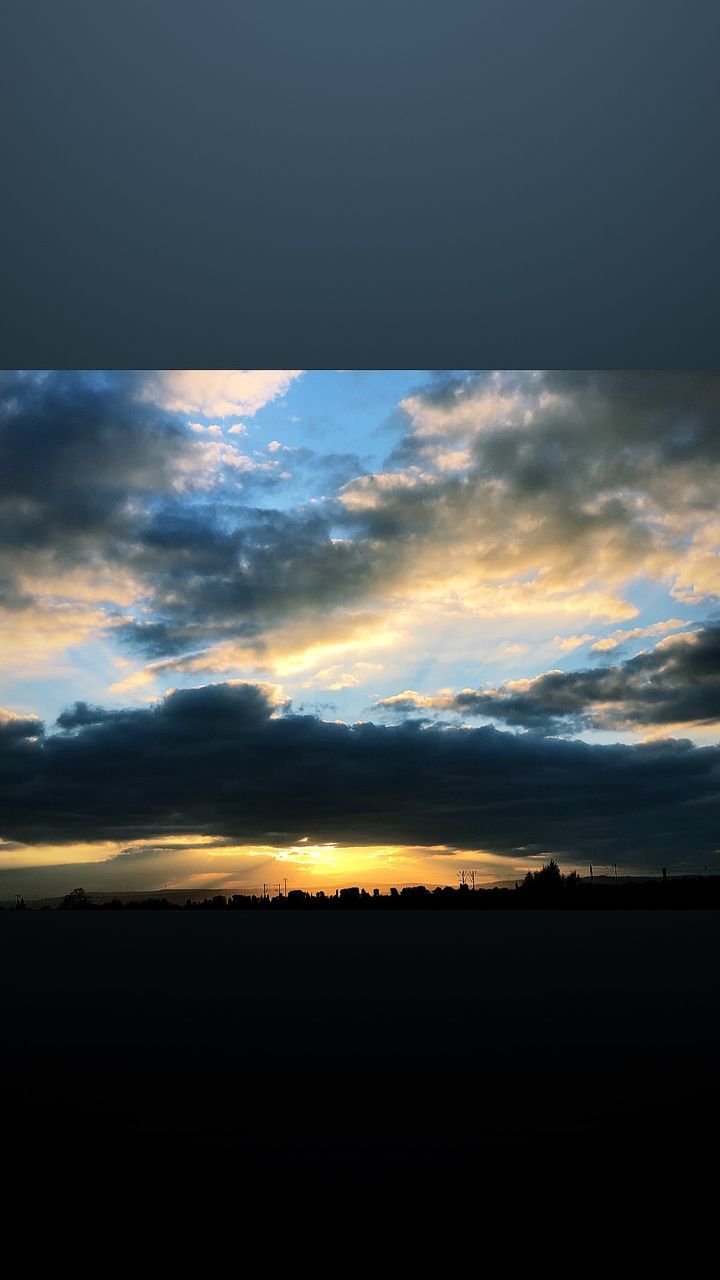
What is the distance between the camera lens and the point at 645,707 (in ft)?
33.7

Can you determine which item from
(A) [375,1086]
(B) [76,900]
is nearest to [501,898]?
(B) [76,900]

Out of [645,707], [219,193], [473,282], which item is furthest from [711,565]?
[219,193]

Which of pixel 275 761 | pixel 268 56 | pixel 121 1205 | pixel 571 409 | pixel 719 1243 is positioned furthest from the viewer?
pixel 275 761

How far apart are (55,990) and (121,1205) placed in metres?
2.52

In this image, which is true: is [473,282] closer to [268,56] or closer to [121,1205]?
[268,56]

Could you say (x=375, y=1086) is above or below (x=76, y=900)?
below

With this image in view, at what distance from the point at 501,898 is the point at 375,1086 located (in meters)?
8.08

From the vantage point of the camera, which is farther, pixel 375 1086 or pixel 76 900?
pixel 76 900

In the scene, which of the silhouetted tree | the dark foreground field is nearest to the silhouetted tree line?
the silhouetted tree

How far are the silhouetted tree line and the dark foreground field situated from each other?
5137mm

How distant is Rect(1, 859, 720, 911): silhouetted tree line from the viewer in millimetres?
9938

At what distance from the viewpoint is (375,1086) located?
7.86 feet

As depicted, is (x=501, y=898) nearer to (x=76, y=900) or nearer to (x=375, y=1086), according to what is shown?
(x=76, y=900)

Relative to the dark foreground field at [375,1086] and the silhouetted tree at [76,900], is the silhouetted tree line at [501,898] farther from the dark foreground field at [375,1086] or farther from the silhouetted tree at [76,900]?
the dark foreground field at [375,1086]
